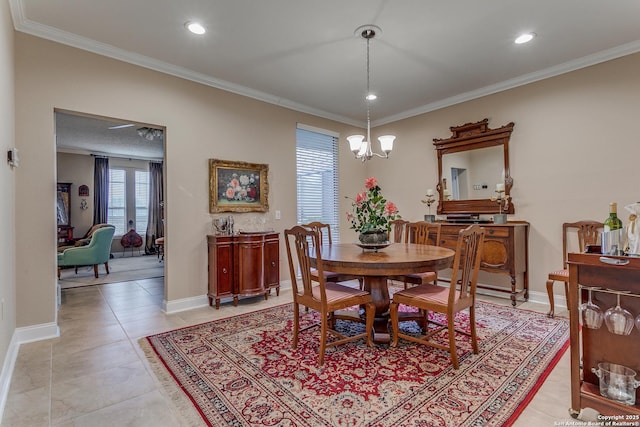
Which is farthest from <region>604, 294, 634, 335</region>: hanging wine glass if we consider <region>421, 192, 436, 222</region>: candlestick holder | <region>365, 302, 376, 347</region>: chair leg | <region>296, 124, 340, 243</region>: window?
<region>296, 124, 340, 243</region>: window

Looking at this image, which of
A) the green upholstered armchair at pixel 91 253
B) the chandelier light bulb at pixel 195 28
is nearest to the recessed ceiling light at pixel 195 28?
the chandelier light bulb at pixel 195 28

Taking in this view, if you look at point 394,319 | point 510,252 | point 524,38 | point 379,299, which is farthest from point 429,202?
point 394,319

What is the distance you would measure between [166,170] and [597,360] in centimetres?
392

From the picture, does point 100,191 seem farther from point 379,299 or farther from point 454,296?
point 454,296

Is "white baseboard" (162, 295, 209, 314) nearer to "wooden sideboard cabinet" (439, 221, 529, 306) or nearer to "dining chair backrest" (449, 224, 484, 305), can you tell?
"dining chair backrest" (449, 224, 484, 305)

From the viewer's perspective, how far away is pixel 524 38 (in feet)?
9.87

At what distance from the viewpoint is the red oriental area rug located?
67.2 inches

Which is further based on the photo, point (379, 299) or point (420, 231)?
point (420, 231)

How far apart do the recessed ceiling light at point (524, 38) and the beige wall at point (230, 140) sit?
992 mm

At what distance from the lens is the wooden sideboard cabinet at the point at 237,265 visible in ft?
12.0

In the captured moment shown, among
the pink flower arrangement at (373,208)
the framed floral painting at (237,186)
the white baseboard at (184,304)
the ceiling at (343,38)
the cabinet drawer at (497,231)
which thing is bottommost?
the white baseboard at (184,304)

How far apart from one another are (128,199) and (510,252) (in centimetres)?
891

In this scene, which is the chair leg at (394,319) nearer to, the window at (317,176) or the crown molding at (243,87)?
the window at (317,176)

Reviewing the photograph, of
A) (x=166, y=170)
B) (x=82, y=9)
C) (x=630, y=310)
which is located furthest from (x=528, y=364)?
(x=82, y=9)
